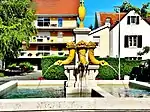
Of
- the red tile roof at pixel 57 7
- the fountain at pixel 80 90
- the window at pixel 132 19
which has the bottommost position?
the fountain at pixel 80 90

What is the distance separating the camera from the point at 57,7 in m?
71.4

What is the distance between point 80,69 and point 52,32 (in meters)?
53.6

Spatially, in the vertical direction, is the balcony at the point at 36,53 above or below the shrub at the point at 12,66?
above

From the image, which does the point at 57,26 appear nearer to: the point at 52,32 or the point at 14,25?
the point at 52,32

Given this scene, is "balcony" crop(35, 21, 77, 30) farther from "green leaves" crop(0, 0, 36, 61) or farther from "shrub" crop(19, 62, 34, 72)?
"green leaves" crop(0, 0, 36, 61)

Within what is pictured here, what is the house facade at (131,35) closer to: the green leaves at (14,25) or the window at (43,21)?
the green leaves at (14,25)

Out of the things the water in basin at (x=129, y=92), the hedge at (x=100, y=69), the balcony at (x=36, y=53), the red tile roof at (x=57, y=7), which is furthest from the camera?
the red tile roof at (x=57, y=7)

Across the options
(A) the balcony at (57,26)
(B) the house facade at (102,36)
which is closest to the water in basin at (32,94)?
(B) the house facade at (102,36)

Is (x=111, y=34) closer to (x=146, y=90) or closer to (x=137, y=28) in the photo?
(x=137, y=28)

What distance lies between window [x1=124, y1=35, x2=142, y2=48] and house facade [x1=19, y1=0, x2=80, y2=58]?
16.2 m

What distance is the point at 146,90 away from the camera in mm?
16953

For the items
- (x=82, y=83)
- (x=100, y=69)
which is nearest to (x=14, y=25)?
(x=100, y=69)

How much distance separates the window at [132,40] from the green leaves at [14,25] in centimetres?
1442

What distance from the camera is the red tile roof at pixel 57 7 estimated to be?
70.5 m
